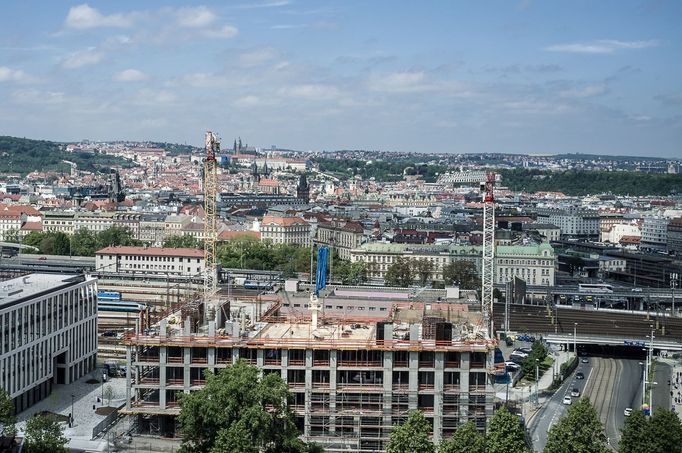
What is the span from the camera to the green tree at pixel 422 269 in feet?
274

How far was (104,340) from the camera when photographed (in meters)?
54.2

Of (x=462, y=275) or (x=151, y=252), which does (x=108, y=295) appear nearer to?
(x=151, y=252)

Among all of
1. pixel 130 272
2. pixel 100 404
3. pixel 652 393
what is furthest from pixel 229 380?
pixel 130 272

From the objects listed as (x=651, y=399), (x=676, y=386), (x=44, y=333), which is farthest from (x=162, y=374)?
(x=676, y=386)

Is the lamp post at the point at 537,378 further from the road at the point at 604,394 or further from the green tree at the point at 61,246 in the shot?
the green tree at the point at 61,246

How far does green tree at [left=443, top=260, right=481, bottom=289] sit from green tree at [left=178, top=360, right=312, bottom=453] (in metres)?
49.2

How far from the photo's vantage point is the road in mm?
40719

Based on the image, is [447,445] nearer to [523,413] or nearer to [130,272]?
[523,413]

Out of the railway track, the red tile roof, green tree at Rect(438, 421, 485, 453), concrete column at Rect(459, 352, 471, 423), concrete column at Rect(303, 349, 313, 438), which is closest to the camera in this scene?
green tree at Rect(438, 421, 485, 453)

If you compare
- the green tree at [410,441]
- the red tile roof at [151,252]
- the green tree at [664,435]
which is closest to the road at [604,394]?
the green tree at [664,435]

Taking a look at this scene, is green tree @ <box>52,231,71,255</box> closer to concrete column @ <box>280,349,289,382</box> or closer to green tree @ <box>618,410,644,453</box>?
concrete column @ <box>280,349,289,382</box>

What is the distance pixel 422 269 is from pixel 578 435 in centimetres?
5358

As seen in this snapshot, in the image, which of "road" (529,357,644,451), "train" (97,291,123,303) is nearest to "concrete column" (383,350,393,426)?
"road" (529,357,644,451)

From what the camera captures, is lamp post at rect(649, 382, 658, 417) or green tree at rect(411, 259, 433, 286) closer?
lamp post at rect(649, 382, 658, 417)
